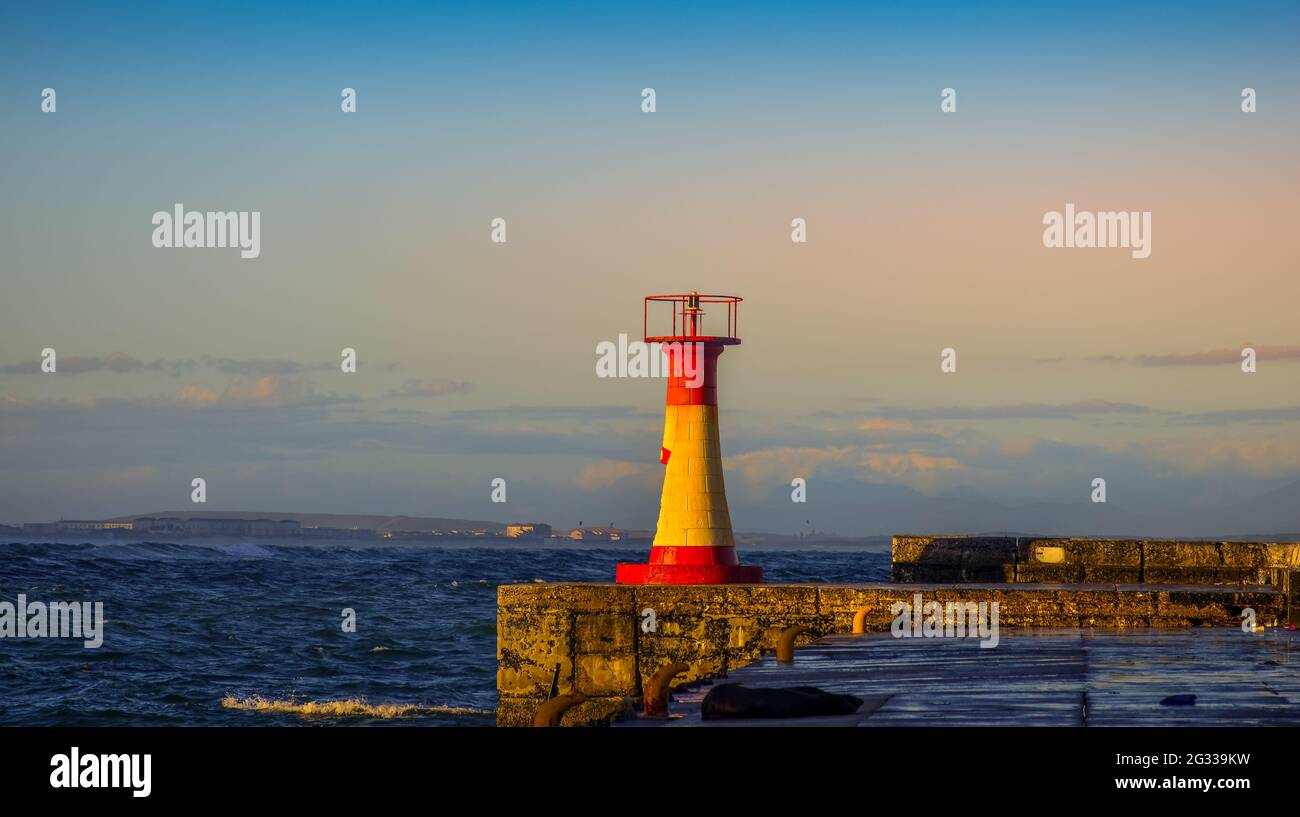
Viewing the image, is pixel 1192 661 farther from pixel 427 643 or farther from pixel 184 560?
pixel 184 560

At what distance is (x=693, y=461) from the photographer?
→ 18.2 metres

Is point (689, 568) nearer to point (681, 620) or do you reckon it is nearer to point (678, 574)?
point (678, 574)

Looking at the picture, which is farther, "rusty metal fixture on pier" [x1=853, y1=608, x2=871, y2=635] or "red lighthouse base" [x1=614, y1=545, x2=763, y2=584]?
"red lighthouse base" [x1=614, y1=545, x2=763, y2=584]

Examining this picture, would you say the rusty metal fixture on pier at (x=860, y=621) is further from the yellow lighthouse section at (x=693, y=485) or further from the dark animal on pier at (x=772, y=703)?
the dark animal on pier at (x=772, y=703)

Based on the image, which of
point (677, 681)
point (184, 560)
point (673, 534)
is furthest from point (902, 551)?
point (184, 560)

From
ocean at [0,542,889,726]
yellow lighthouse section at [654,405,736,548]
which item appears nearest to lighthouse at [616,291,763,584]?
yellow lighthouse section at [654,405,736,548]

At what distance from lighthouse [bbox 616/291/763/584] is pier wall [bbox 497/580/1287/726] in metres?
1.69

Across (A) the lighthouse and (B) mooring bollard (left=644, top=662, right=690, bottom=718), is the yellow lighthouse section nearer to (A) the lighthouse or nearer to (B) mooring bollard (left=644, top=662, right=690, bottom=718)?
(A) the lighthouse

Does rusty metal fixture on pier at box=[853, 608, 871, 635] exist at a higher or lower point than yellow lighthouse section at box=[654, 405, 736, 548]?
lower

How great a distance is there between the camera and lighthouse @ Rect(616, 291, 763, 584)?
1803 cm

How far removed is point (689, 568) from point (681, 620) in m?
1.65

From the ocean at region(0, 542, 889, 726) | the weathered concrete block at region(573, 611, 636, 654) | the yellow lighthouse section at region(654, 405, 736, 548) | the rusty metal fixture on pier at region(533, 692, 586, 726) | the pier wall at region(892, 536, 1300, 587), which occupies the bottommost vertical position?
the ocean at region(0, 542, 889, 726)
